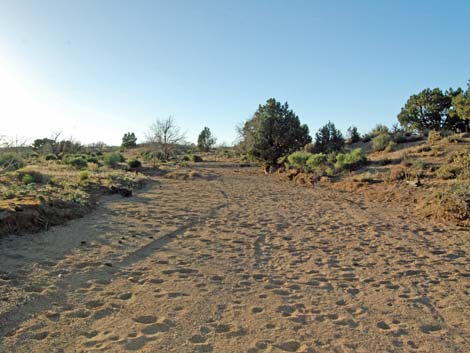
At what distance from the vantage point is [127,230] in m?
7.04

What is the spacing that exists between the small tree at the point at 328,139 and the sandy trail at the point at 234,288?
20695 mm

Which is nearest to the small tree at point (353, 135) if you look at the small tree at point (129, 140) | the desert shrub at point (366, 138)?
the desert shrub at point (366, 138)

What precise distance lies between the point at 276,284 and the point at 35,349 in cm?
282


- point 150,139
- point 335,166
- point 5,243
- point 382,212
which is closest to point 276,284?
point 5,243

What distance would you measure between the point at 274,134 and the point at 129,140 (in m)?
50.6

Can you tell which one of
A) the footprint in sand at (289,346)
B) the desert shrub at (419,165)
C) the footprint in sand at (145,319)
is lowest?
the footprint in sand at (289,346)

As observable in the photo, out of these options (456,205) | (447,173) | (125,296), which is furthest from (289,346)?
(447,173)

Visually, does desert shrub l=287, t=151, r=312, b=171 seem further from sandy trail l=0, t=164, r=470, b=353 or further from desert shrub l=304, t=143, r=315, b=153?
sandy trail l=0, t=164, r=470, b=353

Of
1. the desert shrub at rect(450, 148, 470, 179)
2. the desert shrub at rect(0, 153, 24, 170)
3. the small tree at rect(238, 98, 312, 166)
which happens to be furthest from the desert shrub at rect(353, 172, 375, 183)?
the desert shrub at rect(0, 153, 24, 170)

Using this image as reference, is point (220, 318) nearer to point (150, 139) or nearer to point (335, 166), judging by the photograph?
point (335, 166)

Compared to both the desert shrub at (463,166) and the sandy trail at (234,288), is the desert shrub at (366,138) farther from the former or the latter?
the sandy trail at (234,288)

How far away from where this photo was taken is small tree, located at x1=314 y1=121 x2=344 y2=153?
2797cm

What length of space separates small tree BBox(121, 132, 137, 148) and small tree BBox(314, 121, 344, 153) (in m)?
49.3

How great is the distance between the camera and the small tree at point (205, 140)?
5950 centimetres
